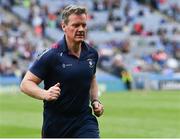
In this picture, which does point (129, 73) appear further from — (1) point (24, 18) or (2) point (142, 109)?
(2) point (142, 109)

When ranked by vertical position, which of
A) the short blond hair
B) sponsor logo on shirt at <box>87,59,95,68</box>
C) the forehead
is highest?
the short blond hair

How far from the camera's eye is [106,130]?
16031 millimetres

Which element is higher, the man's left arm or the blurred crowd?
the blurred crowd

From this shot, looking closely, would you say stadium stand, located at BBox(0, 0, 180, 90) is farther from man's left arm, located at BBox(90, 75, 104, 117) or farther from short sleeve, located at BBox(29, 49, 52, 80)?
short sleeve, located at BBox(29, 49, 52, 80)

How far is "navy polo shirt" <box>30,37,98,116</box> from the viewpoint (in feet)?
23.0

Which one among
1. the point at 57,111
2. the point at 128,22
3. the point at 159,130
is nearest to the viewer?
the point at 57,111

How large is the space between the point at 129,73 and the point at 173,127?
65.9ft

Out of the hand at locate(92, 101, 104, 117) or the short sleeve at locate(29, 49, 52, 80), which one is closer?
the short sleeve at locate(29, 49, 52, 80)

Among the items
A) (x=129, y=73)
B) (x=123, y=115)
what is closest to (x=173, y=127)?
(x=123, y=115)

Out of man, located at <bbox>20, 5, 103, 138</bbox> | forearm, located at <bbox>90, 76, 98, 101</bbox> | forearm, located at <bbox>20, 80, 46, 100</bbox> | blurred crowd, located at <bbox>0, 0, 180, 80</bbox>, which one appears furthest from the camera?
blurred crowd, located at <bbox>0, 0, 180, 80</bbox>

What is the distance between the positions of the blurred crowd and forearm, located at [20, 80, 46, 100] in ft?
88.7

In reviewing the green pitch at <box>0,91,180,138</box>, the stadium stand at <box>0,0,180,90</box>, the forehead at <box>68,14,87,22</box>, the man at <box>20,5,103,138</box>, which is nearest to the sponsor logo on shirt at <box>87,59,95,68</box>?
the man at <box>20,5,103,138</box>

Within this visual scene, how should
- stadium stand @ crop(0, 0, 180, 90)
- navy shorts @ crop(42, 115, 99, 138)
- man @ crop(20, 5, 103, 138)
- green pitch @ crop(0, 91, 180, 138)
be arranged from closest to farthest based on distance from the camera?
man @ crop(20, 5, 103, 138), navy shorts @ crop(42, 115, 99, 138), green pitch @ crop(0, 91, 180, 138), stadium stand @ crop(0, 0, 180, 90)

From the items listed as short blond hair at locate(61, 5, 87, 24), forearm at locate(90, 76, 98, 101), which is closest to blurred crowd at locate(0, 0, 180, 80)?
forearm at locate(90, 76, 98, 101)
